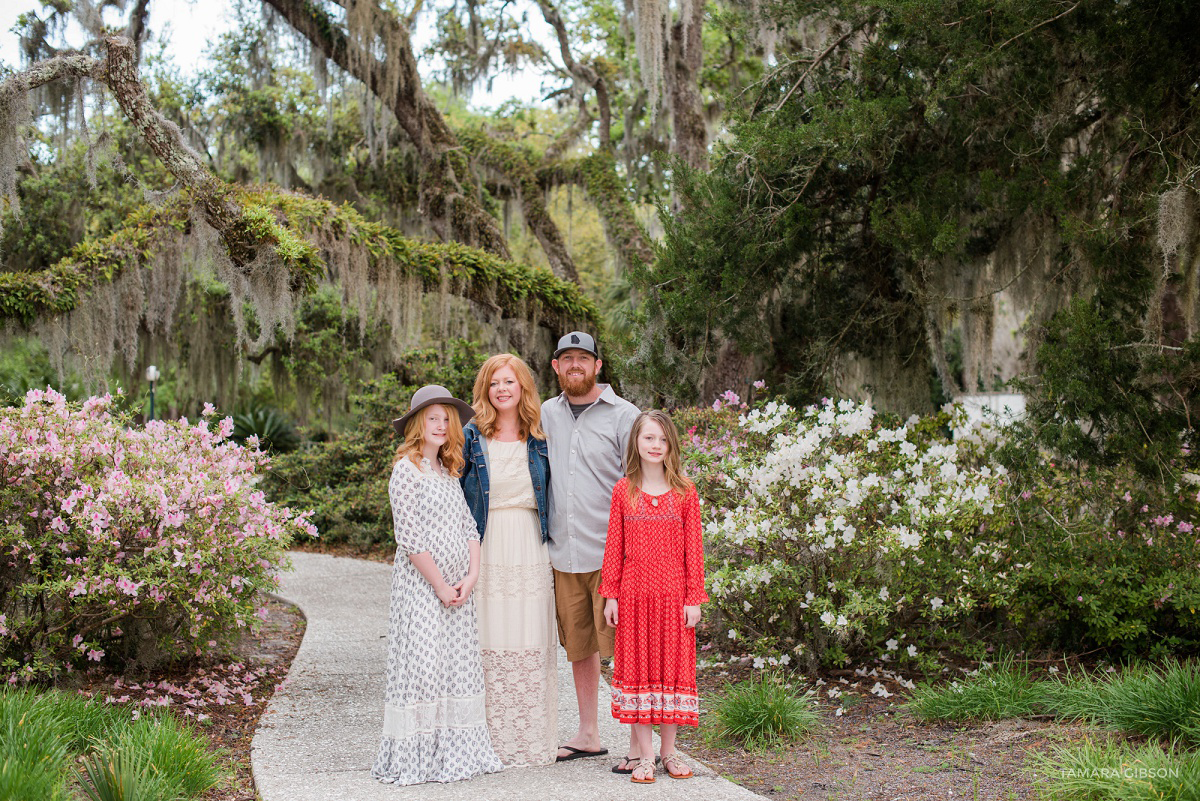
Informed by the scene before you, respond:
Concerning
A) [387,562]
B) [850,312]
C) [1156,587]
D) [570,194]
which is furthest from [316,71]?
[1156,587]

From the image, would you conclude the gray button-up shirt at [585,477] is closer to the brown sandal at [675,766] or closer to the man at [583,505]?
the man at [583,505]

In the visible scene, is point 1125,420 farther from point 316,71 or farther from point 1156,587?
point 316,71

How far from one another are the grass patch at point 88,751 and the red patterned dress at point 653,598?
156cm

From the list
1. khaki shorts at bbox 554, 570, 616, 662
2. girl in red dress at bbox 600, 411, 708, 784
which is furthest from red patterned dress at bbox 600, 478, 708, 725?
khaki shorts at bbox 554, 570, 616, 662

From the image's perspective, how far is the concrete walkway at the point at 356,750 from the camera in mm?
3439

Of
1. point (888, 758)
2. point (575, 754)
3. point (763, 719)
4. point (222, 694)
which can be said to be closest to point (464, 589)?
point (575, 754)

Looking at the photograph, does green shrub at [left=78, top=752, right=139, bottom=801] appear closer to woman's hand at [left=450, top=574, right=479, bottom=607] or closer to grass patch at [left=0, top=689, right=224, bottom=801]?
grass patch at [left=0, top=689, right=224, bottom=801]

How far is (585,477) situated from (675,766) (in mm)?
1146

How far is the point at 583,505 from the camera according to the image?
3840 mm

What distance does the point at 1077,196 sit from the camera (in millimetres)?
5750

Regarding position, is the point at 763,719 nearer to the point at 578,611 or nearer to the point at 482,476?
the point at 578,611

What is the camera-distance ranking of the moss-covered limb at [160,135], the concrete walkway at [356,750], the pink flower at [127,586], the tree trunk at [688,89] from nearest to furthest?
the concrete walkway at [356,750] → the pink flower at [127,586] → the moss-covered limb at [160,135] → the tree trunk at [688,89]

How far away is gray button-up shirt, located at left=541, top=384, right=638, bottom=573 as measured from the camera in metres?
3.83

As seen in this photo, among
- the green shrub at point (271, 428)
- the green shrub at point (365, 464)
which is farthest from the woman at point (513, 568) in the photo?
the green shrub at point (271, 428)
